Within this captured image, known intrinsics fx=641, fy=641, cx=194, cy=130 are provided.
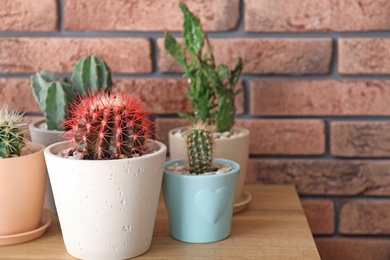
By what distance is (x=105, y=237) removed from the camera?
0.97m

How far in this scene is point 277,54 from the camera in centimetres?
134

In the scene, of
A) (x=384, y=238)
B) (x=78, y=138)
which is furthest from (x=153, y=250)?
(x=384, y=238)

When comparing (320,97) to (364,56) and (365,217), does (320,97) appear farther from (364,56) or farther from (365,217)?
(365,217)

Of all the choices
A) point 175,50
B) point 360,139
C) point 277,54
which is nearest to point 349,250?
point 360,139

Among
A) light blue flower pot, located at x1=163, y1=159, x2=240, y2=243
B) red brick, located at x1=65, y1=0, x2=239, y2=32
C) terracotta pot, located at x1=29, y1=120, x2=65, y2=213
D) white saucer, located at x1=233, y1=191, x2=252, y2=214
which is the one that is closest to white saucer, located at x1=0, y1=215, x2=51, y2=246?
terracotta pot, located at x1=29, y1=120, x2=65, y2=213

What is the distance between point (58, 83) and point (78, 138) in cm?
21

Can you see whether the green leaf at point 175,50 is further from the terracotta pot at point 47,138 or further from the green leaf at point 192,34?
the terracotta pot at point 47,138

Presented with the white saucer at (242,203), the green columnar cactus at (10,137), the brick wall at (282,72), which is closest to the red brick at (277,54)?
the brick wall at (282,72)

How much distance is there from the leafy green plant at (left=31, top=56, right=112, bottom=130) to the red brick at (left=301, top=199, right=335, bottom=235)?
52 cm

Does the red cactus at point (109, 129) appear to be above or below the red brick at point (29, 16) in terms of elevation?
below

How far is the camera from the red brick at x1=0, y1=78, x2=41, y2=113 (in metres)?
1.39

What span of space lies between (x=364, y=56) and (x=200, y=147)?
479mm

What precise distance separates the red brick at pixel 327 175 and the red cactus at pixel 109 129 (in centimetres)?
48

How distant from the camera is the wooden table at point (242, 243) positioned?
1.00m
